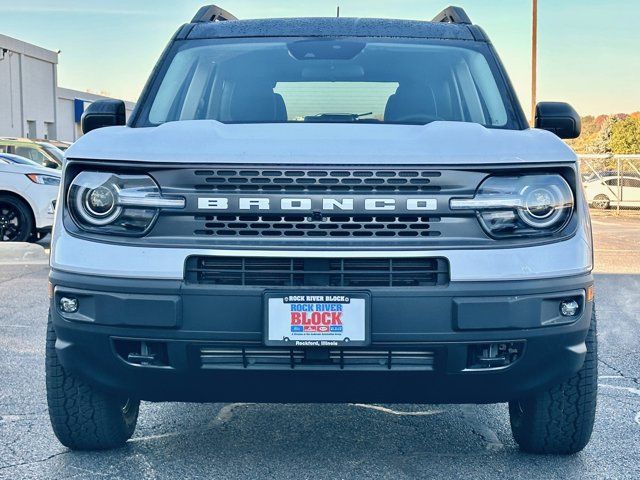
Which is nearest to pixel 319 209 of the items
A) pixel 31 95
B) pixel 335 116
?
pixel 335 116

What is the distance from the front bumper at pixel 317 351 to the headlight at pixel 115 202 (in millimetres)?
204

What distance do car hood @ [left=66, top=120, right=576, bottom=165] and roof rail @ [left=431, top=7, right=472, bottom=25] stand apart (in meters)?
1.60

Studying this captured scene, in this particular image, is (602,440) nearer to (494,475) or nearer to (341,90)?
(494,475)

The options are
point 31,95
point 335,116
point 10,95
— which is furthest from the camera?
point 31,95

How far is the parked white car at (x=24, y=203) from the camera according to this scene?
13.7m

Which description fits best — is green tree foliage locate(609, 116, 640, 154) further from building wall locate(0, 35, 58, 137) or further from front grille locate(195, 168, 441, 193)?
front grille locate(195, 168, 441, 193)

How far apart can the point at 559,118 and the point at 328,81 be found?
1.09m

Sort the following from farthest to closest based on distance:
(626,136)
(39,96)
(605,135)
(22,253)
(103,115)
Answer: (605,135)
(626,136)
(39,96)
(22,253)
(103,115)

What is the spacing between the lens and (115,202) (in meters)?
3.63

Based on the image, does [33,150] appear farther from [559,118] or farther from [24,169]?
[559,118]

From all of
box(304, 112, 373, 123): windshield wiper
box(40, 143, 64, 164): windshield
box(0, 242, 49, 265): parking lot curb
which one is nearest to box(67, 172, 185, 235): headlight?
box(304, 112, 373, 123): windshield wiper

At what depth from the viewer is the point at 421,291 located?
3.45 metres

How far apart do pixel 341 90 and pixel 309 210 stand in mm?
1626

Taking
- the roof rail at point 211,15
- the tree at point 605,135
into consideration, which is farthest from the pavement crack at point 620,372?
the tree at point 605,135
